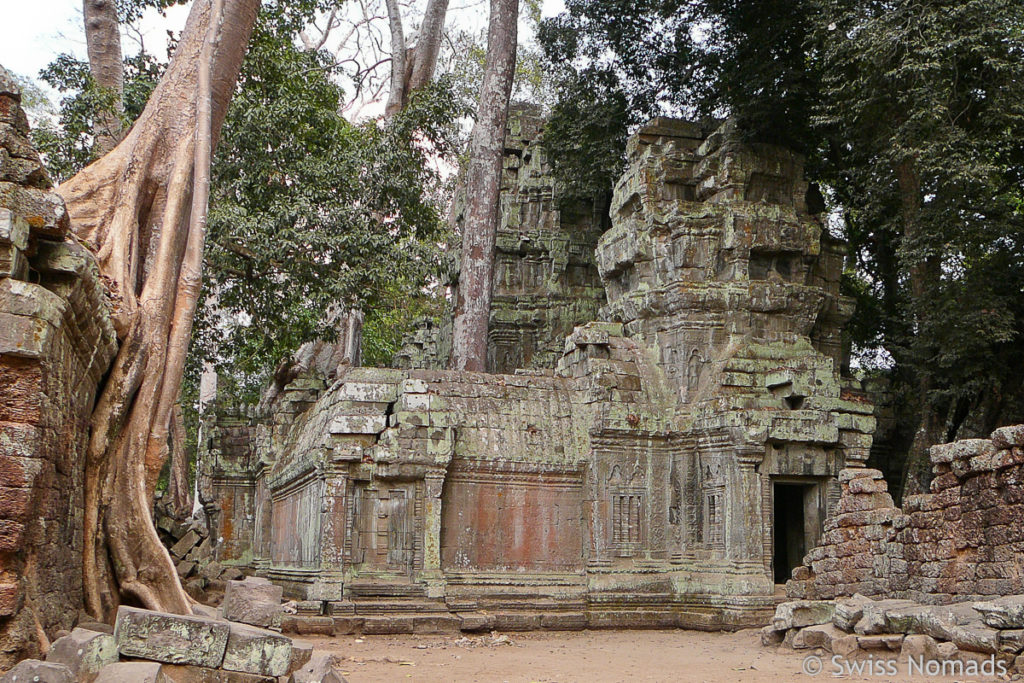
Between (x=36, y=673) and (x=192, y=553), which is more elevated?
(x=36, y=673)

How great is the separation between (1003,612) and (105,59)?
13559mm

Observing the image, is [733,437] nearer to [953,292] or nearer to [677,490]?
[677,490]

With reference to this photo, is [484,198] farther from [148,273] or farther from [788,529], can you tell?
[148,273]

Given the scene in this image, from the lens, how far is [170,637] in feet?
17.0

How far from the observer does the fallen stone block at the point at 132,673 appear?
454 cm

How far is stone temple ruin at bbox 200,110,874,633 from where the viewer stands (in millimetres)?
12492

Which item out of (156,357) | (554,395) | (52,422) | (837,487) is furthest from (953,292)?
(52,422)

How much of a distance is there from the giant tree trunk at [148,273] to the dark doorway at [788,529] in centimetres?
979

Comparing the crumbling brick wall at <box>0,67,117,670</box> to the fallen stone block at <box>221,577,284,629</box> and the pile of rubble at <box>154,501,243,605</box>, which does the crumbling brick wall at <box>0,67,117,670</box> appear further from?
the pile of rubble at <box>154,501,243,605</box>

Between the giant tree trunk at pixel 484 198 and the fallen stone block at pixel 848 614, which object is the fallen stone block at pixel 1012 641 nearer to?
the fallen stone block at pixel 848 614

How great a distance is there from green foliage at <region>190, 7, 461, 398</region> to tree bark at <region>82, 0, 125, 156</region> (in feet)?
6.50

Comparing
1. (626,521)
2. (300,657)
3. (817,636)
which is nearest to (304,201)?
(626,521)

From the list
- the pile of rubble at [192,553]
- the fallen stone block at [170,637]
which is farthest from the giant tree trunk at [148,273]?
the pile of rubble at [192,553]

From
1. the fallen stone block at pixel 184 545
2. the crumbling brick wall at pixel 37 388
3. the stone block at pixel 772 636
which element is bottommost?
the stone block at pixel 772 636
